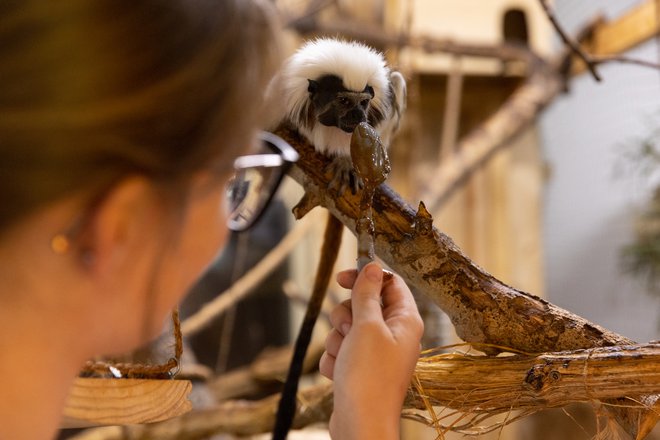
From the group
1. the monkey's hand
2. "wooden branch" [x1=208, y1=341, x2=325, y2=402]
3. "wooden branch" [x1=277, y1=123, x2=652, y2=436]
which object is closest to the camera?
"wooden branch" [x1=277, y1=123, x2=652, y2=436]

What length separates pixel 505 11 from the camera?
11.4ft

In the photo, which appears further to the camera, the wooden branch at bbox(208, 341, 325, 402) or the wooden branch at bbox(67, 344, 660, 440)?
the wooden branch at bbox(208, 341, 325, 402)

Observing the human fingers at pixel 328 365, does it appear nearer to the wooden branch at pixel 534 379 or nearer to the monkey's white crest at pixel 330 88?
the wooden branch at pixel 534 379

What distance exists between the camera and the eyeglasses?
3.98 feet

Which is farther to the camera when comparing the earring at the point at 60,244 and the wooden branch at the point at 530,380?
the wooden branch at the point at 530,380

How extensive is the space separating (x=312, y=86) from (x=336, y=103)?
0.06m

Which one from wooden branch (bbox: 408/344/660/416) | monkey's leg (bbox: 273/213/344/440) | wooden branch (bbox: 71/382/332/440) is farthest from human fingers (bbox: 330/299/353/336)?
wooden branch (bbox: 71/382/332/440)

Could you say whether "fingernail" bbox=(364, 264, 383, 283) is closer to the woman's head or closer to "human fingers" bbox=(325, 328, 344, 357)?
"human fingers" bbox=(325, 328, 344, 357)

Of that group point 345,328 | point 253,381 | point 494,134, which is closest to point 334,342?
point 345,328

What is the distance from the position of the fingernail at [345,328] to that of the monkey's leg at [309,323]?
0.44m

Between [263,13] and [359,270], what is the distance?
0.34 meters

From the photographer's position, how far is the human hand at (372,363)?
0.74 m

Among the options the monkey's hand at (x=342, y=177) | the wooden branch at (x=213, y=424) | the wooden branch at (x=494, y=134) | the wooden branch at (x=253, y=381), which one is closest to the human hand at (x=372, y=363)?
the monkey's hand at (x=342, y=177)

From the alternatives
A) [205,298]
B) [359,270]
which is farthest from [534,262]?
[359,270]
